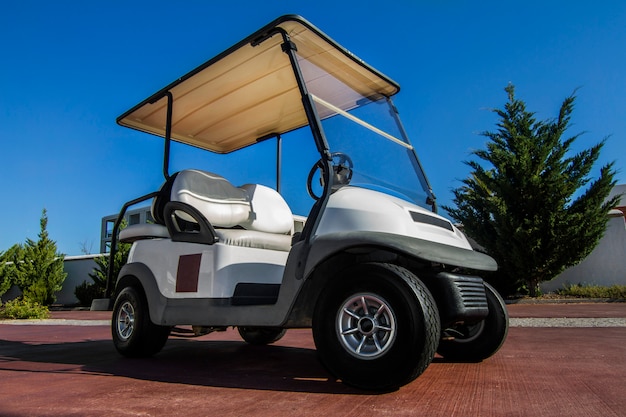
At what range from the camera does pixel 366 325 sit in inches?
96.8

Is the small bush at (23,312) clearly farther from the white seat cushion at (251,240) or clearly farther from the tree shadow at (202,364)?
the white seat cushion at (251,240)

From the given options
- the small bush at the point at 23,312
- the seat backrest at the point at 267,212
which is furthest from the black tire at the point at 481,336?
the small bush at the point at 23,312

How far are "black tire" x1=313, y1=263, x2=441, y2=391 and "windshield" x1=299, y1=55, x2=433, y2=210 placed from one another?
899mm

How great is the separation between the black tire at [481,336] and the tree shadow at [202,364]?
38.7 inches

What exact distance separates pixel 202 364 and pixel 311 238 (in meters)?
1.65

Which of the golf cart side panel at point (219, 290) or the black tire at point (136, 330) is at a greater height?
the golf cart side panel at point (219, 290)

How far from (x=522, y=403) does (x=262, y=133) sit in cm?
376

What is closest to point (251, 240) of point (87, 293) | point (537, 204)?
point (537, 204)

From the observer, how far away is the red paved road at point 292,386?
7.08 feet

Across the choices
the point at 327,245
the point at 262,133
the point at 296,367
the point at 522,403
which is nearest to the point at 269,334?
the point at 296,367

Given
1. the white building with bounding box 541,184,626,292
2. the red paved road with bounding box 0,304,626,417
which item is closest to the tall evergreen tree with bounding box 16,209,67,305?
the red paved road with bounding box 0,304,626,417

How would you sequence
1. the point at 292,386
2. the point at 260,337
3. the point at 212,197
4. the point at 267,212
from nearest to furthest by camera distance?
the point at 292,386, the point at 212,197, the point at 267,212, the point at 260,337

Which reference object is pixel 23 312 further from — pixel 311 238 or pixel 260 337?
pixel 311 238

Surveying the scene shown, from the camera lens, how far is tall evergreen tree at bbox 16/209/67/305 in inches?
680
